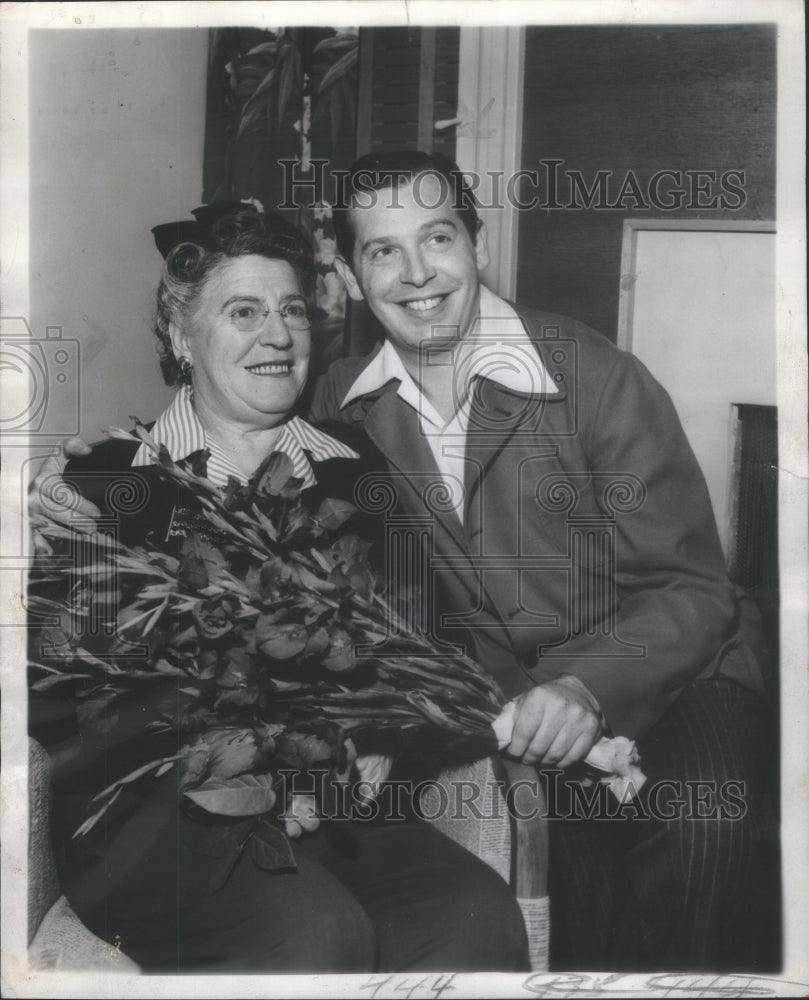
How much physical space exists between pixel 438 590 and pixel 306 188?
56 centimetres

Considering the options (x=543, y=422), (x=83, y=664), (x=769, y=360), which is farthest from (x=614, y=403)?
(x=83, y=664)

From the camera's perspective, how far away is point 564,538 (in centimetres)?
132

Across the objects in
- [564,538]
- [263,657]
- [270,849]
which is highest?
[564,538]

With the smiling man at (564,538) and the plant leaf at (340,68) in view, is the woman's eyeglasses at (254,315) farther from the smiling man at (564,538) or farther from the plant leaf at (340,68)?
the plant leaf at (340,68)

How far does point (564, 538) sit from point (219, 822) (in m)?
0.59

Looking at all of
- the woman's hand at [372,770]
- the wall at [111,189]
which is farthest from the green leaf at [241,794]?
the wall at [111,189]

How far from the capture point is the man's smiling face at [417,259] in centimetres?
132

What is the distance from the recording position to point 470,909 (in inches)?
51.5

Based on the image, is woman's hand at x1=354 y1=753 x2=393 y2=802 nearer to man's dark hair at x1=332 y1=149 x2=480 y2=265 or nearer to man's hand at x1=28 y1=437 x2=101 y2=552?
man's hand at x1=28 y1=437 x2=101 y2=552

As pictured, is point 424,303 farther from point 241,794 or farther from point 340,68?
point 241,794

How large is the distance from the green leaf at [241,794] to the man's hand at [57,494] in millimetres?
389

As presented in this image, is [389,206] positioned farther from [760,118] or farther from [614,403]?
[760,118]
